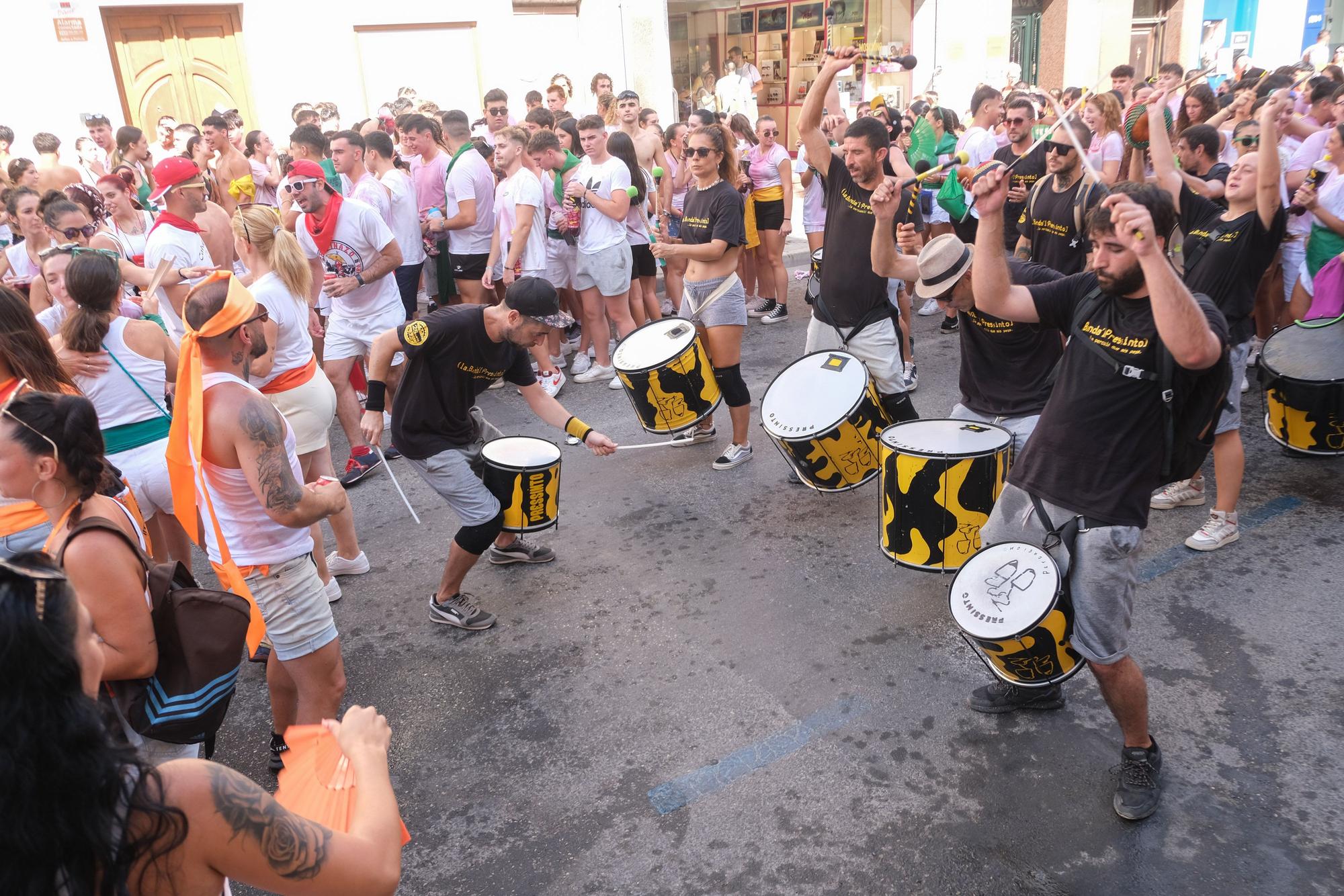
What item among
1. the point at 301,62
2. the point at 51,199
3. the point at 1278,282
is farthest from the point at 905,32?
the point at 51,199

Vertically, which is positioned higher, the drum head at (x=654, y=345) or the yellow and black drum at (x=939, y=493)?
the drum head at (x=654, y=345)

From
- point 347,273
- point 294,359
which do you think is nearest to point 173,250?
point 347,273

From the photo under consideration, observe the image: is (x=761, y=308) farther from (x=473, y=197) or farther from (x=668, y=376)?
(x=668, y=376)

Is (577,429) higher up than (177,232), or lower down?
lower down

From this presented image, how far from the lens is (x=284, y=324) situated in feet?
16.6

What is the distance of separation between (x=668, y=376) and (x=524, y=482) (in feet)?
4.12

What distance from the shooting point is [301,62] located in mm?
14484

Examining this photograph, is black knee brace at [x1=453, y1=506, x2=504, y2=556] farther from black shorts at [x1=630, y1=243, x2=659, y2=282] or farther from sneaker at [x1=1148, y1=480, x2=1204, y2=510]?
black shorts at [x1=630, y1=243, x2=659, y2=282]

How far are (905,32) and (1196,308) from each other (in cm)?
1934

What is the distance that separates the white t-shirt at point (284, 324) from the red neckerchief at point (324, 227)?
1.25 m

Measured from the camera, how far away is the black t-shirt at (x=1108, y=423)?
9.89 feet

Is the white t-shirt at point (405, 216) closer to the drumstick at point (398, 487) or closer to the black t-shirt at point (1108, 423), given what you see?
the drumstick at point (398, 487)

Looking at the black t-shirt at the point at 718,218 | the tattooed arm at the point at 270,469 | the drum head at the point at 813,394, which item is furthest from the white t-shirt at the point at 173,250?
the drum head at the point at 813,394

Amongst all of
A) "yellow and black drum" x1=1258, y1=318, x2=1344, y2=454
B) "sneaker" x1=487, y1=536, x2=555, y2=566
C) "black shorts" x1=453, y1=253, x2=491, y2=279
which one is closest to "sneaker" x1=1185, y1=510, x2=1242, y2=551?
"yellow and black drum" x1=1258, y1=318, x2=1344, y2=454
